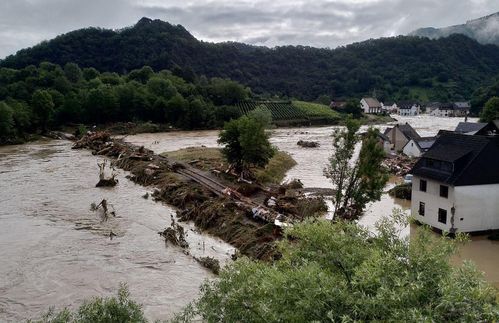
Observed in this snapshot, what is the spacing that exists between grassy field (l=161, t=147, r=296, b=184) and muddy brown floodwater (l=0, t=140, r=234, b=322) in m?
8.68

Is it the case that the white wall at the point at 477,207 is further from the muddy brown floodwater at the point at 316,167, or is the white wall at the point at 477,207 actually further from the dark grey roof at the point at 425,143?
the dark grey roof at the point at 425,143

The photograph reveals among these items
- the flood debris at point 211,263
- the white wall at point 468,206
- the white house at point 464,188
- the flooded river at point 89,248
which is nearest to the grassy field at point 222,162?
the flooded river at point 89,248

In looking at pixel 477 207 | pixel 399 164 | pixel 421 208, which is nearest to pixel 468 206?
pixel 477 207

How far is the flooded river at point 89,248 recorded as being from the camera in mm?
19047

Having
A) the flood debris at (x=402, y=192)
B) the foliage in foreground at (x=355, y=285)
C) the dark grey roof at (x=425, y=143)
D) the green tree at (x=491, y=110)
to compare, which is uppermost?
the foliage in foreground at (x=355, y=285)

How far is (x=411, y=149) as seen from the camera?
53.8 m

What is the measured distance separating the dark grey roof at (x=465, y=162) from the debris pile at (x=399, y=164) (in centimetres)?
1798

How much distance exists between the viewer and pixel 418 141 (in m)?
52.5

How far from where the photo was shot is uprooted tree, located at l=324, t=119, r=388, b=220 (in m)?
22.9

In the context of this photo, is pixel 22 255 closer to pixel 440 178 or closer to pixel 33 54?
pixel 440 178

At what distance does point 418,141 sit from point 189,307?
48.5 meters

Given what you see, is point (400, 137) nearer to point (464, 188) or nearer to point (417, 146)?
point (417, 146)

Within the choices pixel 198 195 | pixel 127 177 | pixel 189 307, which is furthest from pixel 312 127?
pixel 189 307

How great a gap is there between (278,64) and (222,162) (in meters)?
153
